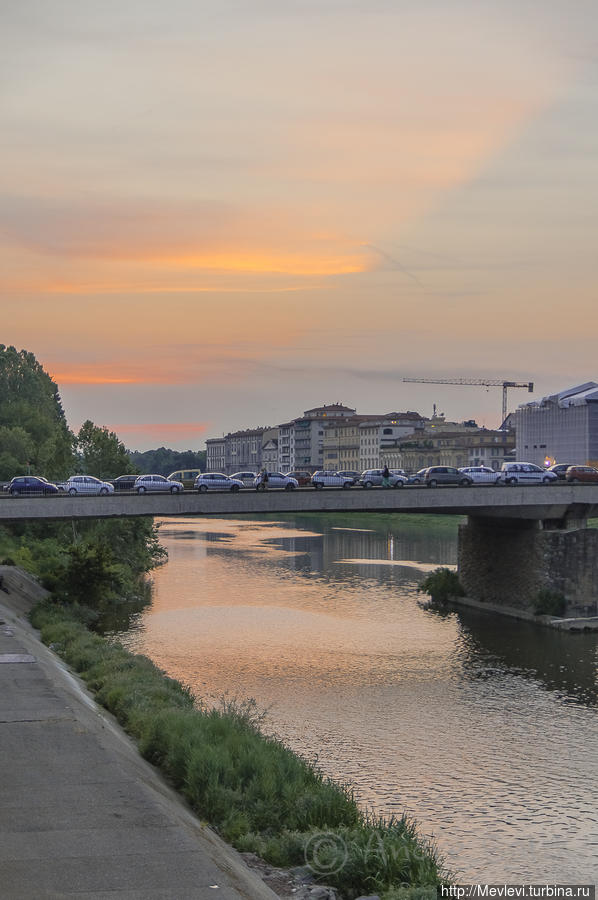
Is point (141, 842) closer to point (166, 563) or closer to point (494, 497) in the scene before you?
point (494, 497)

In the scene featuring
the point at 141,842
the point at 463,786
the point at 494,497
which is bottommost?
the point at 463,786

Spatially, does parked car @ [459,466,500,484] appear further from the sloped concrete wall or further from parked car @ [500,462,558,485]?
the sloped concrete wall

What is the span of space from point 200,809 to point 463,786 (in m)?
9.22

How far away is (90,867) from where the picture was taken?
1380 cm

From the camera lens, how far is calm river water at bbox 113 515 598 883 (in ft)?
77.2

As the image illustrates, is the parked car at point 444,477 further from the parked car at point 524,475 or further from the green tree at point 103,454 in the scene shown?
the green tree at point 103,454

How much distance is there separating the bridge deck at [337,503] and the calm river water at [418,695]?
5.95m

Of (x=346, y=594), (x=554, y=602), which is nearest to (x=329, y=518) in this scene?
(x=346, y=594)

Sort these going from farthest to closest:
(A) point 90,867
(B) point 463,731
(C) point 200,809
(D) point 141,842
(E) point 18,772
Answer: (B) point 463,731 < (C) point 200,809 < (E) point 18,772 < (D) point 141,842 < (A) point 90,867

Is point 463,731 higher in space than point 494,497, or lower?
lower

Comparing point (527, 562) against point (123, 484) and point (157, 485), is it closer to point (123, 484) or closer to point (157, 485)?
point (157, 485)

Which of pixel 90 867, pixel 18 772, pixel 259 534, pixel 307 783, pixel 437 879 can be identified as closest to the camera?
pixel 90 867

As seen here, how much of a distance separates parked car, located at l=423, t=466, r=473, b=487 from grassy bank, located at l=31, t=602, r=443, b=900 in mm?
36319

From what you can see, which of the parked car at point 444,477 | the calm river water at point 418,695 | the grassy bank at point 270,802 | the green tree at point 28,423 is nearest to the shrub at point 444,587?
the calm river water at point 418,695
